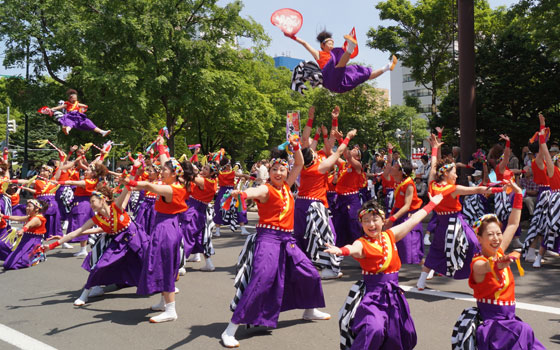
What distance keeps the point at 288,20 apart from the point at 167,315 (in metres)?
3.72

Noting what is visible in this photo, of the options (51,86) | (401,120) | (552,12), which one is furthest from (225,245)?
(401,120)

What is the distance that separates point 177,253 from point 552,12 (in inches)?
573

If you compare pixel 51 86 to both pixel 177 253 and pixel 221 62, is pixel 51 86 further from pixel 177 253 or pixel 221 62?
pixel 177 253

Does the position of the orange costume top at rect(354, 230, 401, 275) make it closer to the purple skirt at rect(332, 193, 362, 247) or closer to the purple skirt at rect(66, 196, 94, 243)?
the purple skirt at rect(332, 193, 362, 247)

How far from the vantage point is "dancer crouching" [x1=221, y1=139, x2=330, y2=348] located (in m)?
5.11

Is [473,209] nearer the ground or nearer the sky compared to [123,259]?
nearer the sky

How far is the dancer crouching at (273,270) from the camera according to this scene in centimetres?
511

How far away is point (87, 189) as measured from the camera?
11.0 m

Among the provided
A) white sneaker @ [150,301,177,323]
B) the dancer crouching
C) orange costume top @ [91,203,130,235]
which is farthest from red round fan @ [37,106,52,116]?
the dancer crouching

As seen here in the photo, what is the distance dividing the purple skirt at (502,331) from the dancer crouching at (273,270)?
84.5 inches

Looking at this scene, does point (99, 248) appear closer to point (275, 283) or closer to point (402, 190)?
Result: point (275, 283)

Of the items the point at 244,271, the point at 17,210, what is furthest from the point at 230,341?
the point at 17,210

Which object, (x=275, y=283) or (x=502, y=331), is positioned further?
(x=275, y=283)

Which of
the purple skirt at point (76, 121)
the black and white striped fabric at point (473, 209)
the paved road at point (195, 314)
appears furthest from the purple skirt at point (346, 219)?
the purple skirt at point (76, 121)
